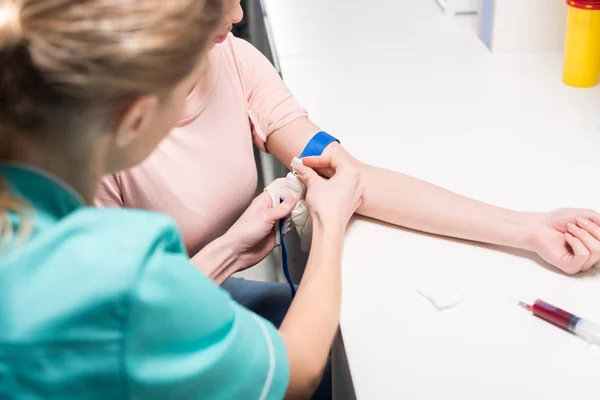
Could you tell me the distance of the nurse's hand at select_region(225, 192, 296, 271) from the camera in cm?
104

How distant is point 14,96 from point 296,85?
942 millimetres

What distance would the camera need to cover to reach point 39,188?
57 centimetres

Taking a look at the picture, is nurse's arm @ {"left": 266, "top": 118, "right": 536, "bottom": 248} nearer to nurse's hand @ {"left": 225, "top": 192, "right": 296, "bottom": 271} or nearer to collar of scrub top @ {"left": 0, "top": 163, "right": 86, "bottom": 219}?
nurse's hand @ {"left": 225, "top": 192, "right": 296, "bottom": 271}

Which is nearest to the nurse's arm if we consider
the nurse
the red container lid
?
the nurse

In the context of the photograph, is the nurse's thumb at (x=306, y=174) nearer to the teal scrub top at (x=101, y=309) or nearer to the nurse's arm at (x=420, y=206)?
the nurse's arm at (x=420, y=206)

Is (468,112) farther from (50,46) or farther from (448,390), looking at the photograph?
(50,46)

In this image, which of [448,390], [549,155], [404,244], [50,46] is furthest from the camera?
[549,155]

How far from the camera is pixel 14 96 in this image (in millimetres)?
542

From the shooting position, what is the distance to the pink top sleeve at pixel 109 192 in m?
1.01

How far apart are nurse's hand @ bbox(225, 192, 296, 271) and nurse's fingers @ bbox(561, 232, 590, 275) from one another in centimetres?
39

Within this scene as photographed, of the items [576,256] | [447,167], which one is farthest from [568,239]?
[447,167]

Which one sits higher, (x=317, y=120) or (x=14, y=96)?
(x=14, y=96)

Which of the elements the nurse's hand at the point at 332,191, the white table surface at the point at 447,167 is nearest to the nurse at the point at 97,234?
the white table surface at the point at 447,167

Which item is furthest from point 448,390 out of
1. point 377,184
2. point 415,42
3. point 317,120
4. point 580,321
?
point 415,42
